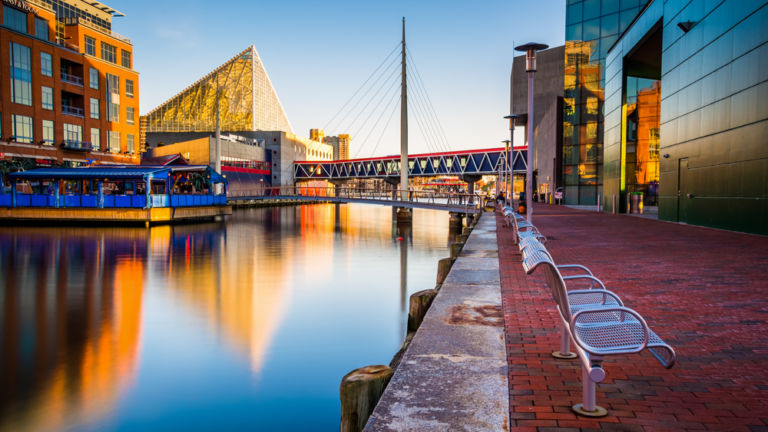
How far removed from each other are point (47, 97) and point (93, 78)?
270 inches

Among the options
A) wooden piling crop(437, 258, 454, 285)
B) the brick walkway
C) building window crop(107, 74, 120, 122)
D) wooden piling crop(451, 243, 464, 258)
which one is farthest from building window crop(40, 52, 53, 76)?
the brick walkway

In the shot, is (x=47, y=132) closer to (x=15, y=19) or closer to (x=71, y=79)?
(x=71, y=79)

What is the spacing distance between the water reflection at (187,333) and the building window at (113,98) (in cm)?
3708

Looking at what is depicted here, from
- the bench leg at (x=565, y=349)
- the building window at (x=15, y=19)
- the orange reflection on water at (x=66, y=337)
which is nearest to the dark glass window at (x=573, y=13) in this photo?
the orange reflection on water at (x=66, y=337)

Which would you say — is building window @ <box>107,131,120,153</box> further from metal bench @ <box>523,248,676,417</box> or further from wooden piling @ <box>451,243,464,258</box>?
metal bench @ <box>523,248,676,417</box>

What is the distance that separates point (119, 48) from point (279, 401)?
62644 mm

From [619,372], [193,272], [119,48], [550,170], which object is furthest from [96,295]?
[119,48]

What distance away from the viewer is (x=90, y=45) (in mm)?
56594

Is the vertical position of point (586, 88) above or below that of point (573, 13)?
below

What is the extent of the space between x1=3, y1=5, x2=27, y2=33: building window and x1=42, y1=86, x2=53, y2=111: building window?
5.16m

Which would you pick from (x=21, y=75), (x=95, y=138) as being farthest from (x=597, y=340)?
(x=95, y=138)

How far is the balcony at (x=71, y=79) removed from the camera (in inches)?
2020

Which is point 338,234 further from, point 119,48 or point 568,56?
point 119,48

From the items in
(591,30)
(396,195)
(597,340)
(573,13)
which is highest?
(573,13)
